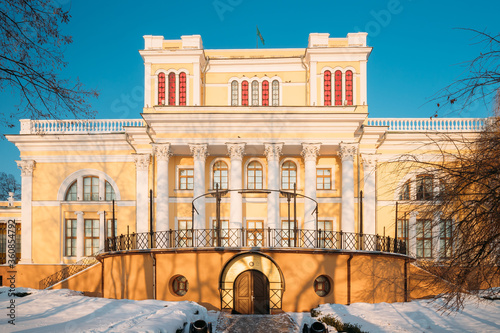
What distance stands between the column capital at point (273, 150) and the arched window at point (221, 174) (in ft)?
12.6

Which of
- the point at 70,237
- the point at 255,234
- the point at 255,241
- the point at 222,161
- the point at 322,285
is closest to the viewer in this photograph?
the point at 322,285

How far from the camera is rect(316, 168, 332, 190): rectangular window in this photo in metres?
32.8

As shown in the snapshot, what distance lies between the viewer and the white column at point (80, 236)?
3338cm

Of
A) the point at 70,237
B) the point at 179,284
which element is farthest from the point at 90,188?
the point at 179,284

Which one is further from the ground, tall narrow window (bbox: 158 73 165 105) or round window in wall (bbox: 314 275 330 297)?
tall narrow window (bbox: 158 73 165 105)

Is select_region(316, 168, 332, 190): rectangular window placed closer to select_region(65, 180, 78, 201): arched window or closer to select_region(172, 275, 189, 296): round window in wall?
select_region(172, 275, 189, 296): round window in wall

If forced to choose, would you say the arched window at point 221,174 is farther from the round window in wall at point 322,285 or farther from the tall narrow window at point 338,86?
the round window in wall at point 322,285

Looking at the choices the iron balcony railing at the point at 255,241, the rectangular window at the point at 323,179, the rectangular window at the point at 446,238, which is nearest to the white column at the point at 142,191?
the iron balcony railing at the point at 255,241

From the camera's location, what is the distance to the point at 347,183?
3041 cm

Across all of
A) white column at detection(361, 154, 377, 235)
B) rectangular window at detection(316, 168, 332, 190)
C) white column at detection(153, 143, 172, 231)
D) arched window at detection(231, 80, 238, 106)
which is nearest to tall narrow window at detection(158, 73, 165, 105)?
arched window at detection(231, 80, 238, 106)

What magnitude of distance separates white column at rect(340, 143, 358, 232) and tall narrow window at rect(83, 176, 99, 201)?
16.4m

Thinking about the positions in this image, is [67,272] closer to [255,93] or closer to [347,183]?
[255,93]

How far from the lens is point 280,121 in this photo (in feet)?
99.6

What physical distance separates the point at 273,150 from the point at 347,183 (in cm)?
484
